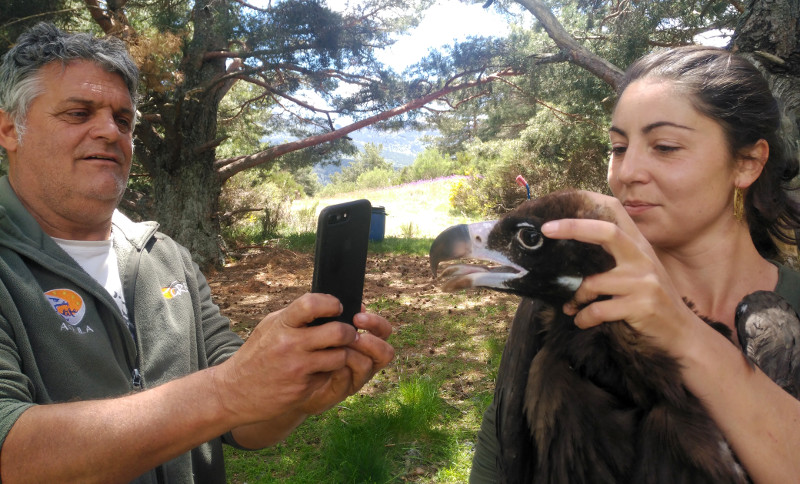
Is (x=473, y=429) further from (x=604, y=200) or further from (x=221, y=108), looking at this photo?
(x=221, y=108)

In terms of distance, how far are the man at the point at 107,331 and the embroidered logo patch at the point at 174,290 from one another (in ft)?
0.04

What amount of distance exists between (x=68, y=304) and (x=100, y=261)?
431mm

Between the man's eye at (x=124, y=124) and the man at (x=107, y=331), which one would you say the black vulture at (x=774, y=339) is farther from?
the man's eye at (x=124, y=124)

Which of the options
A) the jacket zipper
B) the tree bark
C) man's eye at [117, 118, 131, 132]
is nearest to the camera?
the jacket zipper

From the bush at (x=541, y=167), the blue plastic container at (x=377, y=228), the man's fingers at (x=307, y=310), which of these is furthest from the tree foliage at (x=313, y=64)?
the man's fingers at (x=307, y=310)

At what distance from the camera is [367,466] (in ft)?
11.2

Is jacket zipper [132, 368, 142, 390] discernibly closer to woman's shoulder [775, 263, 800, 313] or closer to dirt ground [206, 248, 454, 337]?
woman's shoulder [775, 263, 800, 313]

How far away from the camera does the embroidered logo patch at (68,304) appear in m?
1.70

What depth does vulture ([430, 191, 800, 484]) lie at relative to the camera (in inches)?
57.1

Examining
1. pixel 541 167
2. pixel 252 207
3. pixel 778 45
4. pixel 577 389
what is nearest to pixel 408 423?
pixel 577 389

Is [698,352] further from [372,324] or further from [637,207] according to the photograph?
[372,324]

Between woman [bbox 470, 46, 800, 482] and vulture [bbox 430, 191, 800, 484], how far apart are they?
7cm

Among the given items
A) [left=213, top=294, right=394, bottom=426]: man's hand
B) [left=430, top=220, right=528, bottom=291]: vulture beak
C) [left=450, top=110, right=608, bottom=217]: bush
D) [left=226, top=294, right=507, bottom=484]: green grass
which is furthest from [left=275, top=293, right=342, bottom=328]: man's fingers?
[left=450, top=110, right=608, bottom=217]: bush

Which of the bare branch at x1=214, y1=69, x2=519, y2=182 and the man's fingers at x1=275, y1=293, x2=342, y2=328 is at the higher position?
the bare branch at x1=214, y1=69, x2=519, y2=182
